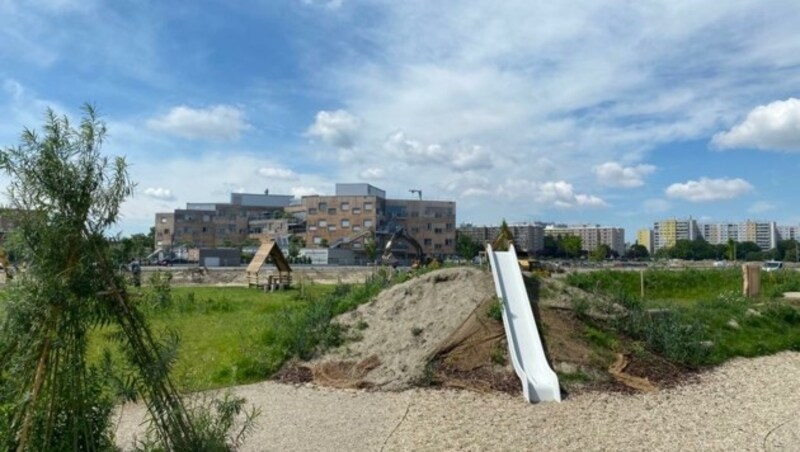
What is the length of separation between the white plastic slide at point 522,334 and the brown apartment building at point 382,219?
232 ft

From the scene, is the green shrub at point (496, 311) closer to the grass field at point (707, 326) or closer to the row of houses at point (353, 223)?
the grass field at point (707, 326)

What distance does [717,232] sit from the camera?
156125 millimetres

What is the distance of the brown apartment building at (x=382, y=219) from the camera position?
83.4 metres

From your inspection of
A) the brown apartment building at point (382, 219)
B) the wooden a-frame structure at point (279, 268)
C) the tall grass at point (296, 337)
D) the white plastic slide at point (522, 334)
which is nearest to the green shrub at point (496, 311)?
the white plastic slide at point (522, 334)

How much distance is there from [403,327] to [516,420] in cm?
372

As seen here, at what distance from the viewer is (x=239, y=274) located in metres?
43.2

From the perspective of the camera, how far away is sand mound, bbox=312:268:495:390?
920 centimetres

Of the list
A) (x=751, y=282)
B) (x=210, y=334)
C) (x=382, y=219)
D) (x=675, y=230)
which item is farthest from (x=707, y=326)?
(x=675, y=230)

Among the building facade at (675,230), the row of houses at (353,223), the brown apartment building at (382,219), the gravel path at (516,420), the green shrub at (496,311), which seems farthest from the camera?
the building facade at (675,230)

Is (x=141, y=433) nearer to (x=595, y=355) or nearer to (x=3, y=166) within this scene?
(x=3, y=166)

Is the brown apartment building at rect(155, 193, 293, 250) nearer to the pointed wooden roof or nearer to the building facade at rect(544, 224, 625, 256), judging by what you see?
the pointed wooden roof

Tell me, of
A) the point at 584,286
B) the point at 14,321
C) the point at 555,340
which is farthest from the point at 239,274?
the point at 14,321

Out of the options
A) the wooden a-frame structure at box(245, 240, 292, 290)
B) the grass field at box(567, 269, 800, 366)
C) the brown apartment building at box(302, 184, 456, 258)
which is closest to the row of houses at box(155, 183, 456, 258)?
the brown apartment building at box(302, 184, 456, 258)

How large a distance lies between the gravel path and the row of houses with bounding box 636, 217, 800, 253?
142909mm
